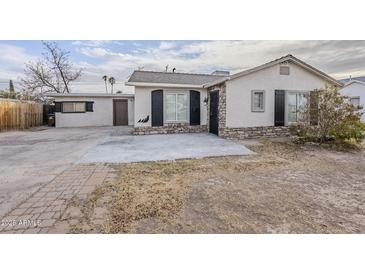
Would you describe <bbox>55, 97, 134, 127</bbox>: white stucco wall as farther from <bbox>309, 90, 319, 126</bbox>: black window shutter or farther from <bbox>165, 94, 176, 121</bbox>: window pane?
A: <bbox>309, 90, 319, 126</bbox>: black window shutter

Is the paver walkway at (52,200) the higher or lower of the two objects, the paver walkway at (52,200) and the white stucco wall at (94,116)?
the lower

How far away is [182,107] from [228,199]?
28.1 feet

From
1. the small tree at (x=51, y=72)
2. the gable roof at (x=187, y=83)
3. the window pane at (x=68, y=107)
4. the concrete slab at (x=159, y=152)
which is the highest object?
the small tree at (x=51, y=72)

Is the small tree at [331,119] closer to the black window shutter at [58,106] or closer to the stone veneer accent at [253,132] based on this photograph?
the stone veneer accent at [253,132]

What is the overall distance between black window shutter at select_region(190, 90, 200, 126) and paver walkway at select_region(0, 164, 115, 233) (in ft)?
23.5

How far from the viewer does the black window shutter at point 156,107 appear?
11.1m

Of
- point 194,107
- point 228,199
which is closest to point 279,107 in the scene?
point 194,107

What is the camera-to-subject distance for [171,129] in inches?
452

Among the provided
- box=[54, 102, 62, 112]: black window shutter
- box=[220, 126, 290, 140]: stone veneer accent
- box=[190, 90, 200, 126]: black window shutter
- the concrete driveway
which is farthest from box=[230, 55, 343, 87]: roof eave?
box=[54, 102, 62, 112]: black window shutter

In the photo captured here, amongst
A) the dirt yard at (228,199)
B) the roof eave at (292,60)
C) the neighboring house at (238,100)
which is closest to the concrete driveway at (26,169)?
the dirt yard at (228,199)

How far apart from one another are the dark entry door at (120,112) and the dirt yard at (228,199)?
44.5 ft

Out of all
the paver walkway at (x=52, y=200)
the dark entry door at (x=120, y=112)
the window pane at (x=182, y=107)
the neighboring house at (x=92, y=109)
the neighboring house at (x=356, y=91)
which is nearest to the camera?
the paver walkway at (x=52, y=200)
